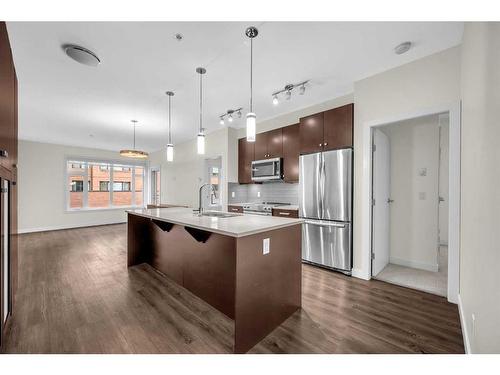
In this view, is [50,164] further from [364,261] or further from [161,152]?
[364,261]

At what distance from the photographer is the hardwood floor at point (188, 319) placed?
5.40 ft

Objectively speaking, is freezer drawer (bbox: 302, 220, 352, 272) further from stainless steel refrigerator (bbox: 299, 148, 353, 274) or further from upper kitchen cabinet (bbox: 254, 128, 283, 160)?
upper kitchen cabinet (bbox: 254, 128, 283, 160)

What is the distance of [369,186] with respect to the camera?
9.36ft

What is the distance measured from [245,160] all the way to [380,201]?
2.88m

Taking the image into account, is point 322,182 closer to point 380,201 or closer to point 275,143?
point 380,201

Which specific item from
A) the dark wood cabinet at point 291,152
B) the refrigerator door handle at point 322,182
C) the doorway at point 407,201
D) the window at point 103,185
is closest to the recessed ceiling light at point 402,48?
the doorway at point 407,201

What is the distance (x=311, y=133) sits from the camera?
3.53m

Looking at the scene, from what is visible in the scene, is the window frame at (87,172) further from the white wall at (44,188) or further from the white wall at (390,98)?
the white wall at (390,98)

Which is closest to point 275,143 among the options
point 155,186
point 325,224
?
point 325,224

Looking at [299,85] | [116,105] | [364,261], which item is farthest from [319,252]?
[116,105]

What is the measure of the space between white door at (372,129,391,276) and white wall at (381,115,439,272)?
0.45 feet

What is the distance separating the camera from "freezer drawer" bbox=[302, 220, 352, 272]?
3025 millimetres

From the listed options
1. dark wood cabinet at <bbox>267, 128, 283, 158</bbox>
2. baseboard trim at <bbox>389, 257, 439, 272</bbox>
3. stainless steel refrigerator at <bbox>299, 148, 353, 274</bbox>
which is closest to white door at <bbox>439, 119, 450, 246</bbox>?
baseboard trim at <bbox>389, 257, 439, 272</bbox>

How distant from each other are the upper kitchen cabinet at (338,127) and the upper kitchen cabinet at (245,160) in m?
1.93
